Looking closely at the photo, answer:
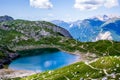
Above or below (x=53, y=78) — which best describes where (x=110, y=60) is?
above

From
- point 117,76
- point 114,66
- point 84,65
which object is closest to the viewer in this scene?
point 117,76

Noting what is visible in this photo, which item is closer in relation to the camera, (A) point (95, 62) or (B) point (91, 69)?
(B) point (91, 69)

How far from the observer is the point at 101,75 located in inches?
4050

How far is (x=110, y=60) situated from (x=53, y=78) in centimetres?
2561

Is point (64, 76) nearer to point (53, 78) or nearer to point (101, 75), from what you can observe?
point (53, 78)

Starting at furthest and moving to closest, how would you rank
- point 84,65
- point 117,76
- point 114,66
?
point 84,65 < point 114,66 < point 117,76

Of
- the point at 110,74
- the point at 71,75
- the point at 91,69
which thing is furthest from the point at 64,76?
the point at 110,74

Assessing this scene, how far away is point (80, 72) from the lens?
111812 millimetres

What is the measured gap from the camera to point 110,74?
102375mm

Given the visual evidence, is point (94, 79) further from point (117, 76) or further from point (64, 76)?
point (64, 76)

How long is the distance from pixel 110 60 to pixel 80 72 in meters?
14.1

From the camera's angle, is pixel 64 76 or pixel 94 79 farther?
pixel 64 76

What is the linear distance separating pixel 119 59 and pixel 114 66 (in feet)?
26.0

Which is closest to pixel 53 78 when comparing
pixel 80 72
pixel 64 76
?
pixel 64 76
